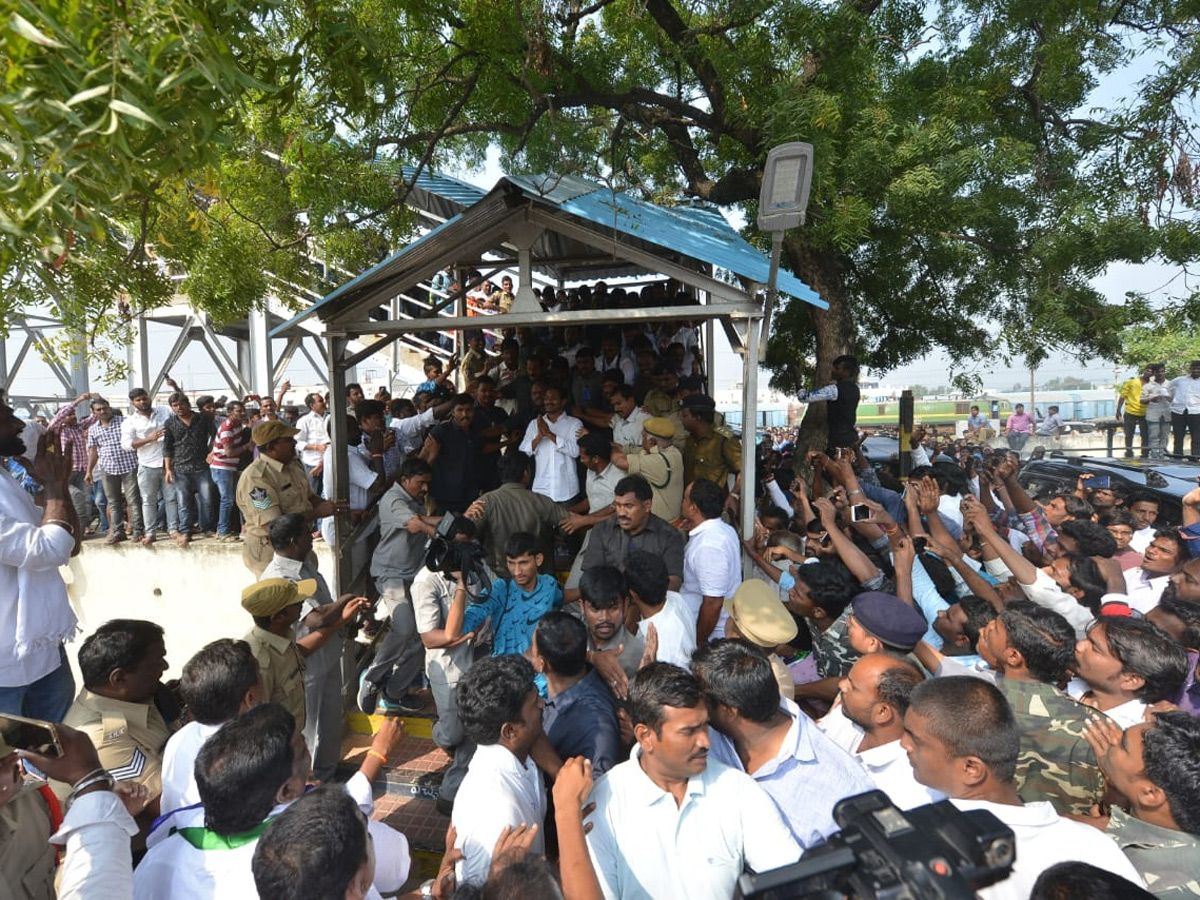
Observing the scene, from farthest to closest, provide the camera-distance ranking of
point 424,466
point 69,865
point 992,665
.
Result: point 424,466, point 992,665, point 69,865

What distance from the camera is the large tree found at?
655 centimetres

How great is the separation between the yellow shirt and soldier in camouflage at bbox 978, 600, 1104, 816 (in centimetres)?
1200

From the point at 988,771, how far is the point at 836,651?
5.10 feet

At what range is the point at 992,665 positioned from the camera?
3371 mm

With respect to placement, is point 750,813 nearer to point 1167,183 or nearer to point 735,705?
point 735,705

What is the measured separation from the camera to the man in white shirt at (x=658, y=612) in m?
3.67

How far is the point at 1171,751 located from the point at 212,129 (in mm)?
3490

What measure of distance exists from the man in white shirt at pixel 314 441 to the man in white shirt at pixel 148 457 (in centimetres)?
162

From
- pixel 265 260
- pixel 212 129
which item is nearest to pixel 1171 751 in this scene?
pixel 212 129

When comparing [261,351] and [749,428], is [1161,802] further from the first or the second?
[261,351]

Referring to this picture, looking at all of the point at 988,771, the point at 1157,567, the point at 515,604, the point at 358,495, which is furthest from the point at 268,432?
the point at 1157,567

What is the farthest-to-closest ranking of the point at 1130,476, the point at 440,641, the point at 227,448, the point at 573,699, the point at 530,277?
the point at 1130,476 < the point at 227,448 < the point at 530,277 < the point at 440,641 < the point at 573,699

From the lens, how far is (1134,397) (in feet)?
40.6

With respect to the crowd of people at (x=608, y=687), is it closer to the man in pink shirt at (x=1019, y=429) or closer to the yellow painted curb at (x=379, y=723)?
the yellow painted curb at (x=379, y=723)
